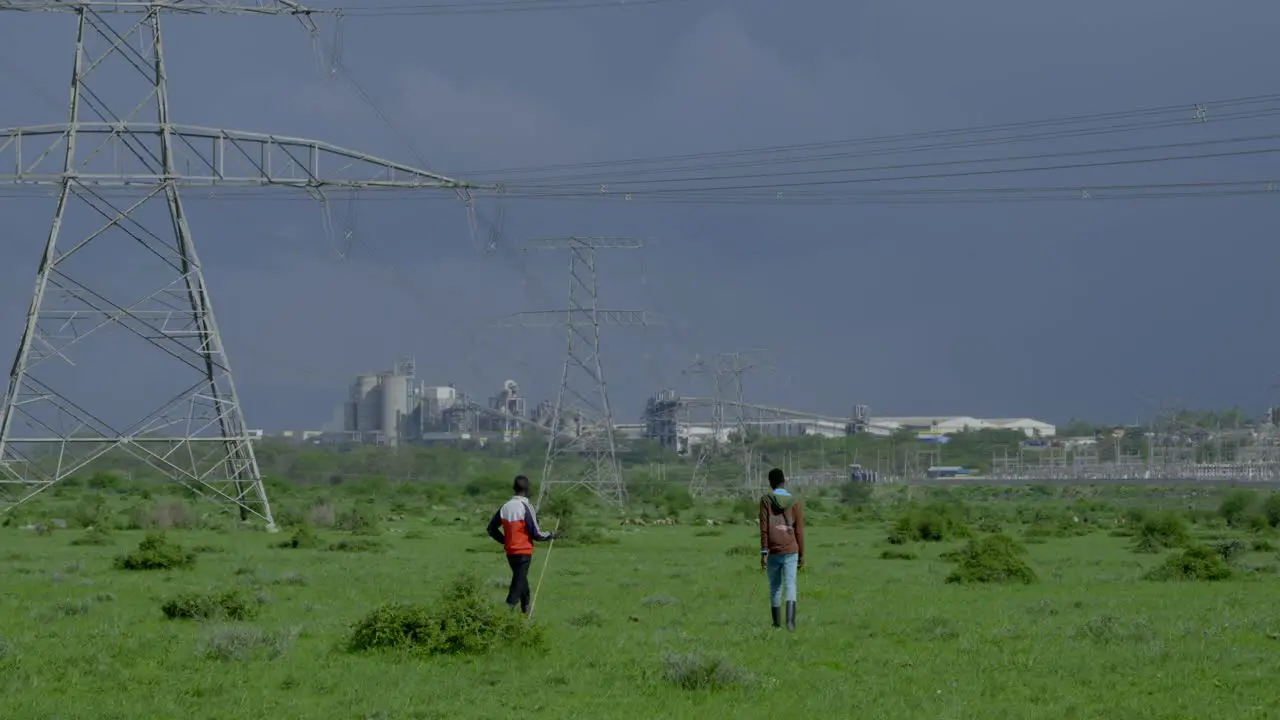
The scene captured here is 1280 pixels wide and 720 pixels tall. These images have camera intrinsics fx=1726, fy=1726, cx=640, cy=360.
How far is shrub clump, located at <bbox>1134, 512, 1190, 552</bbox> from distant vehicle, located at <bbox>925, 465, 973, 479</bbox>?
11011 centimetres

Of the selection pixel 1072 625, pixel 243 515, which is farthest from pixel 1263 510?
pixel 1072 625

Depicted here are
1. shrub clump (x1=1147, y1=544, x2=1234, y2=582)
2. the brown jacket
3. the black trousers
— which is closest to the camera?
the brown jacket

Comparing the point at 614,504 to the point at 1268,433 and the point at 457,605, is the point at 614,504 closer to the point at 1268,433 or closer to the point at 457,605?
the point at 457,605

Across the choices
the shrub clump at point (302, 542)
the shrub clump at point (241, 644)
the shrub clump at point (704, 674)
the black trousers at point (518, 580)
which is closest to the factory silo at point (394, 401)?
the shrub clump at point (302, 542)

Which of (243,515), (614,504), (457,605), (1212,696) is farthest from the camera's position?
(614,504)

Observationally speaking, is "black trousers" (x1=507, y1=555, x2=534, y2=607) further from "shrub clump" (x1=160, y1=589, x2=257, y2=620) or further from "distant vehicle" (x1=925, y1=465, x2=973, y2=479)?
"distant vehicle" (x1=925, y1=465, x2=973, y2=479)

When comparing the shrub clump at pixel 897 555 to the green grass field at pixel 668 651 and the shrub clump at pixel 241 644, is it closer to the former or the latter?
the green grass field at pixel 668 651

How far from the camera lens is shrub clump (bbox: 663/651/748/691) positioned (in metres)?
14.2

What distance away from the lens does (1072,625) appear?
61.8 feet

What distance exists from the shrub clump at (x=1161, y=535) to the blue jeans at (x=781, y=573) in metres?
23.2

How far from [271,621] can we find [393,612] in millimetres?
3727

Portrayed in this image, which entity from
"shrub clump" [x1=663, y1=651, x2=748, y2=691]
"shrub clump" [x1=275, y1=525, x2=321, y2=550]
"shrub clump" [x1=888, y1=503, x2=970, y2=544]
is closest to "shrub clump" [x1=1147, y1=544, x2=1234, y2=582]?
"shrub clump" [x1=888, y1=503, x2=970, y2=544]

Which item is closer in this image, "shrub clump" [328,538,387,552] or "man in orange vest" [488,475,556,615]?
"man in orange vest" [488,475,556,615]

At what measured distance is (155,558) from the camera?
2991 centimetres
